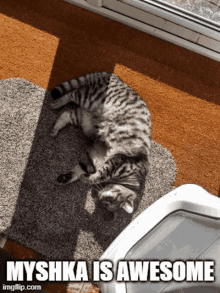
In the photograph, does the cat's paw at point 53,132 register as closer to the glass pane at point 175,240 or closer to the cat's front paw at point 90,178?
the cat's front paw at point 90,178

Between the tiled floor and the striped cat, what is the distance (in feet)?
2.02

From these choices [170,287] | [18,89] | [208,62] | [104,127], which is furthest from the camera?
[208,62]

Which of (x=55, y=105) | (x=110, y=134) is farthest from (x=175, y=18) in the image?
(x=55, y=105)

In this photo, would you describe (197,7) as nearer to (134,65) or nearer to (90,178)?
(134,65)

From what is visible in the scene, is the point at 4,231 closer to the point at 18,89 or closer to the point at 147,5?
the point at 18,89

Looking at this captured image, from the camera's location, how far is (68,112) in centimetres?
148

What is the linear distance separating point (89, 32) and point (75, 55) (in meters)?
0.20

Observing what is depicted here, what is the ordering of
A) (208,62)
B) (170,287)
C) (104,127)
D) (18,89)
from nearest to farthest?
(170,287), (104,127), (18,89), (208,62)

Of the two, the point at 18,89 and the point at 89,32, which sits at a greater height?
the point at 89,32

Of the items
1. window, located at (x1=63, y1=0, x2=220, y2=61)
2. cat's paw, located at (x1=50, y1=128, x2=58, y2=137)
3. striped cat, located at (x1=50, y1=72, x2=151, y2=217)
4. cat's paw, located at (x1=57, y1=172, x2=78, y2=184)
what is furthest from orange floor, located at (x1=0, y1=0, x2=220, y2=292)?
cat's paw, located at (x1=57, y1=172, x2=78, y2=184)

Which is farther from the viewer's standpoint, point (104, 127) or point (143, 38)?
point (143, 38)

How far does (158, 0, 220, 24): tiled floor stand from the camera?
1.38 metres

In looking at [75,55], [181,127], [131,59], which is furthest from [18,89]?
[181,127]

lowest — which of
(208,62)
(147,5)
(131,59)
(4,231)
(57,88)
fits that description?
(4,231)
